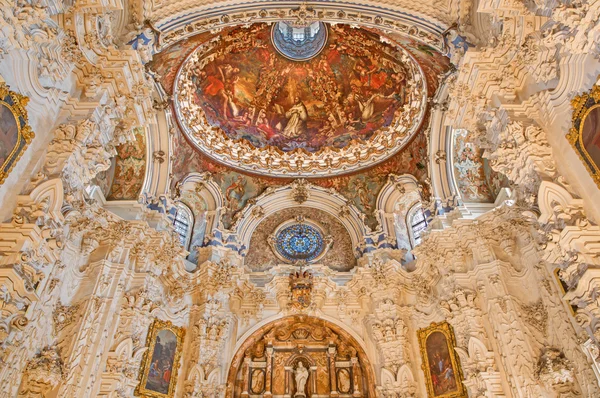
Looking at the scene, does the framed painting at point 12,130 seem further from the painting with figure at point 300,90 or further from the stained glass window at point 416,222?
the stained glass window at point 416,222

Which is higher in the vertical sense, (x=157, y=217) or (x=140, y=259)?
(x=157, y=217)

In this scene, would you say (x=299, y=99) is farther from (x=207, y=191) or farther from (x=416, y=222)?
(x=416, y=222)

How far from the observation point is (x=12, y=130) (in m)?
7.44

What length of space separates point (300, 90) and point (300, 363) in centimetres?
1227

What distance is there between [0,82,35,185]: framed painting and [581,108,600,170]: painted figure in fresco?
9759mm

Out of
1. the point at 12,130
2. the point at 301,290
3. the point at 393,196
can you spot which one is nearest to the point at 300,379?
the point at 301,290

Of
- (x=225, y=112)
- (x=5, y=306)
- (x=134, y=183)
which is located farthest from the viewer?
(x=225, y=112)

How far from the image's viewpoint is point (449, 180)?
50.5ft

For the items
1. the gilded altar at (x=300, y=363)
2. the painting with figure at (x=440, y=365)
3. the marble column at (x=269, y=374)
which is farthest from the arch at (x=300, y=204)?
the painting with figure at (x=440, y=365)

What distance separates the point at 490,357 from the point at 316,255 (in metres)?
8.00

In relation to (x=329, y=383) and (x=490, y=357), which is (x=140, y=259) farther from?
(x=490, y=357)

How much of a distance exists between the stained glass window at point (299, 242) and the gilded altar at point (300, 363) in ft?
9.92

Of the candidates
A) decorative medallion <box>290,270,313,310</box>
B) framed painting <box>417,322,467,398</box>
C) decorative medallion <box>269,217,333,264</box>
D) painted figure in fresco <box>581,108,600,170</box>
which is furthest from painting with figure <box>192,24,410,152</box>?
painted figure in fresco <box>581,108,600,170</box>

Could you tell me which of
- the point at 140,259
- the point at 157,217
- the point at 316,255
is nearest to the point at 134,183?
the point at 157,217
